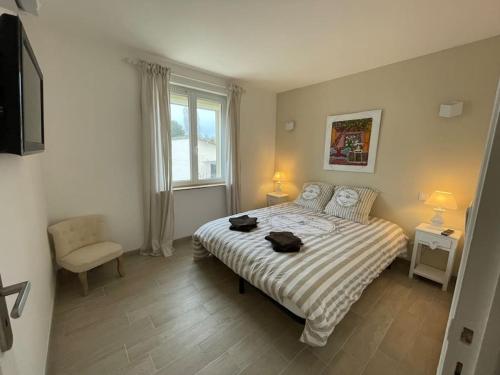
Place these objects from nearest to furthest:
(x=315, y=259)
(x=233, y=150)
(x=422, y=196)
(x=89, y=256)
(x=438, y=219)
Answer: (x=315, y=259) < (x=89, y=256) < (x=438, y=219) < (x=422, y=196) < (x=233, y=150)

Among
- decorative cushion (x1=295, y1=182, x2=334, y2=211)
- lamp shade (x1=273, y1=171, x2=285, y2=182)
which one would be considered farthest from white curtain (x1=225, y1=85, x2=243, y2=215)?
decorative cushion (x1=295, y1=182, x2=334, y2=211)

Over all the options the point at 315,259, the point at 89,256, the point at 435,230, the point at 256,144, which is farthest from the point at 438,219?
the point at 89,256

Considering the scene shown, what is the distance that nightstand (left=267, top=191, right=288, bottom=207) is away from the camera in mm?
3891

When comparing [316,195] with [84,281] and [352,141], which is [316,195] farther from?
[84,281]

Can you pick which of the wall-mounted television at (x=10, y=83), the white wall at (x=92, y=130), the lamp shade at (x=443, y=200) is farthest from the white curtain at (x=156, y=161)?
the lamp shade at (x=443, y=200)

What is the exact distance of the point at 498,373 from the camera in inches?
15.0

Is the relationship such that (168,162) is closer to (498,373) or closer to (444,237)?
(498,373)

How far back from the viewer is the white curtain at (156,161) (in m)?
2.52

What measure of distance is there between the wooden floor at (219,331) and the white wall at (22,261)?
0.98ft

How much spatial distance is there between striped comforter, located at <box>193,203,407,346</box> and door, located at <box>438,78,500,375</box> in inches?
40.8

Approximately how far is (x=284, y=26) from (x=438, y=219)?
2567mm

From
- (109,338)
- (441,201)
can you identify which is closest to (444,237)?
(441,201)

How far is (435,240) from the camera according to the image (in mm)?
2184

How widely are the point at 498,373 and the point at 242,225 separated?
201 centimetres
